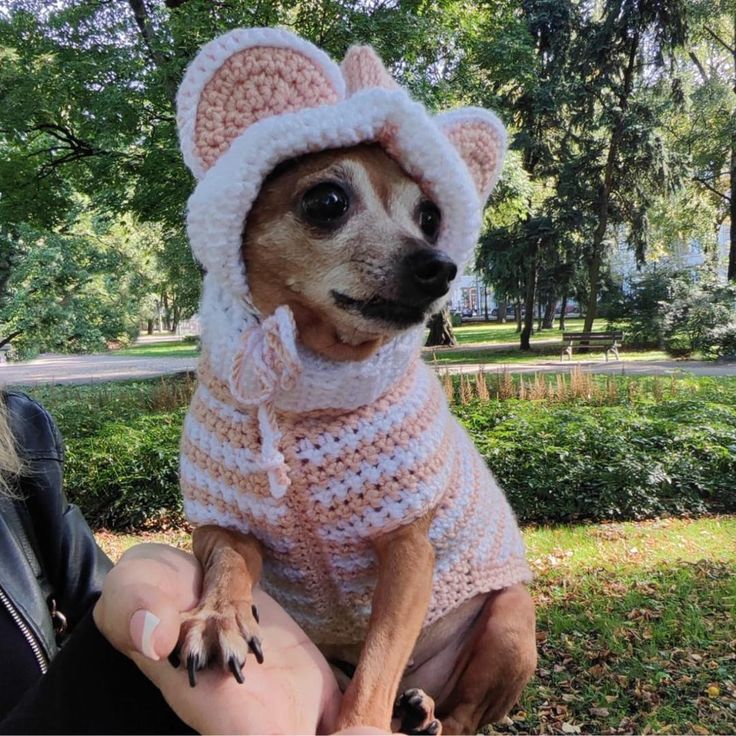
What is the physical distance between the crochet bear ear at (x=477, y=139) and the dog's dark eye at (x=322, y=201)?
0.90ft

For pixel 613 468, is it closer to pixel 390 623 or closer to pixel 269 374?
pixel 390 623

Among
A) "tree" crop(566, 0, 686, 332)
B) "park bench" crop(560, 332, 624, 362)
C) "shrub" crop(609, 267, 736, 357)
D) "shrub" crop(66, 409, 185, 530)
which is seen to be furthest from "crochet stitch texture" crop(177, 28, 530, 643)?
"tree" crop(566, 0, 686, 332)

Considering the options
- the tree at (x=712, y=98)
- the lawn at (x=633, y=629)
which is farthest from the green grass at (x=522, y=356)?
the lawn at (x=633, y=629)

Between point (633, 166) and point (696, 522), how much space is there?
14.2 metres

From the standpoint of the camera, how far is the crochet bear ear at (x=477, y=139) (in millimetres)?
1263

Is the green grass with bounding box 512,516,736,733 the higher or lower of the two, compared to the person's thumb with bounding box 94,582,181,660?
lower

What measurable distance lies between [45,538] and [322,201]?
118cm

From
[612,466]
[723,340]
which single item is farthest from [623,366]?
[612,466]

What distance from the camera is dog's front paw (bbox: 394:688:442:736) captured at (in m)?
1.21

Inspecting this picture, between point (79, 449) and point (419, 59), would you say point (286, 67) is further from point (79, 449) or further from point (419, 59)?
point (419, 59)

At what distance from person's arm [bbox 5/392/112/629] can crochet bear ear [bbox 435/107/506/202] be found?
129 cm

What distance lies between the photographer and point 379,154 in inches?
45.9

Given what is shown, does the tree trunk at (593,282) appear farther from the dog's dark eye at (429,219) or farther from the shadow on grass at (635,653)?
the dog's dark eye at (429,219)

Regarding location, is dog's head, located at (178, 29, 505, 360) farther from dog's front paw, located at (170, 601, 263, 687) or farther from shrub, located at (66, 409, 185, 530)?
shrub, located at (66, 409, 185, 530)
